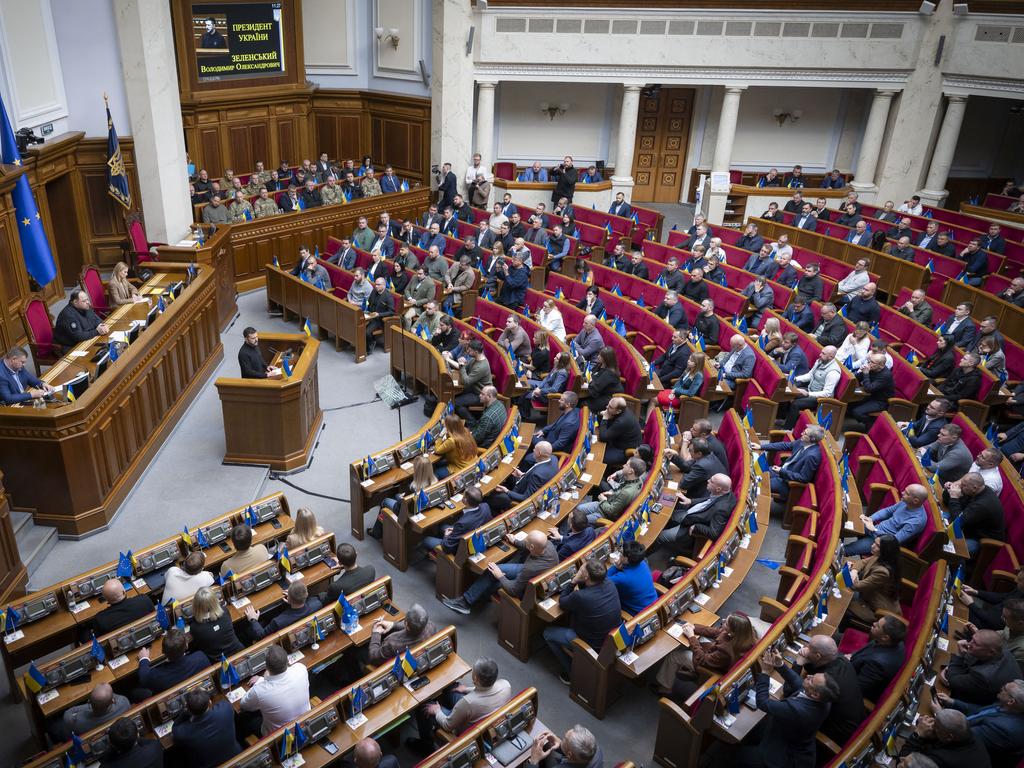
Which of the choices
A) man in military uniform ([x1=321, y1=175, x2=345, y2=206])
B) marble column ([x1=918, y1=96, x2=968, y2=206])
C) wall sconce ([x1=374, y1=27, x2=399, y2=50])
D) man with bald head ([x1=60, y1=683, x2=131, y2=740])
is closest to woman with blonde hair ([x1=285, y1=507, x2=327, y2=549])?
man with bald head ([x1=60, y1=683, x2=131, y2=740])

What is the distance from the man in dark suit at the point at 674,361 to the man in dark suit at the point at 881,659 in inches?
191

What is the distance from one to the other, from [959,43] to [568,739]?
1649 centimetres

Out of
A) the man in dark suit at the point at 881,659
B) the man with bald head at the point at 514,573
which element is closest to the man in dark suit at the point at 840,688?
the man in dark suit at the point at 881,659

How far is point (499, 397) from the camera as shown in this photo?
8.64 meters

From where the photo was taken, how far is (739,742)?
4.39 meters

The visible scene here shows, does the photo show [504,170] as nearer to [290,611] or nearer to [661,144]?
[661,144]

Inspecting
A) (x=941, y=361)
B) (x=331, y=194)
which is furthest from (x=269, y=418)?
(x=331, y=194)

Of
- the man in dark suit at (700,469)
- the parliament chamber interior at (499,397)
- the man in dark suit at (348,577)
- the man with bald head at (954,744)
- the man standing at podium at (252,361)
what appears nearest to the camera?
the man with bald head at (954,744)

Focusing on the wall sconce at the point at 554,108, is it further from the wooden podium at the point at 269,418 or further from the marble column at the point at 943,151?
the wooden podium at the point at 269,418

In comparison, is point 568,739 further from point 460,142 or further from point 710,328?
point 460,142

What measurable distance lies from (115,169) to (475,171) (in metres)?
7.28

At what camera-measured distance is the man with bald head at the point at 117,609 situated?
16.1 feet

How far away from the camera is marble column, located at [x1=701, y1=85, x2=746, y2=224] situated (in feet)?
52.2

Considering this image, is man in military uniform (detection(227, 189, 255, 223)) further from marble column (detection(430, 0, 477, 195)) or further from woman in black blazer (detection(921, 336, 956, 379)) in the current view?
woman in black blazer (detection(921, 336, 956, 379))
